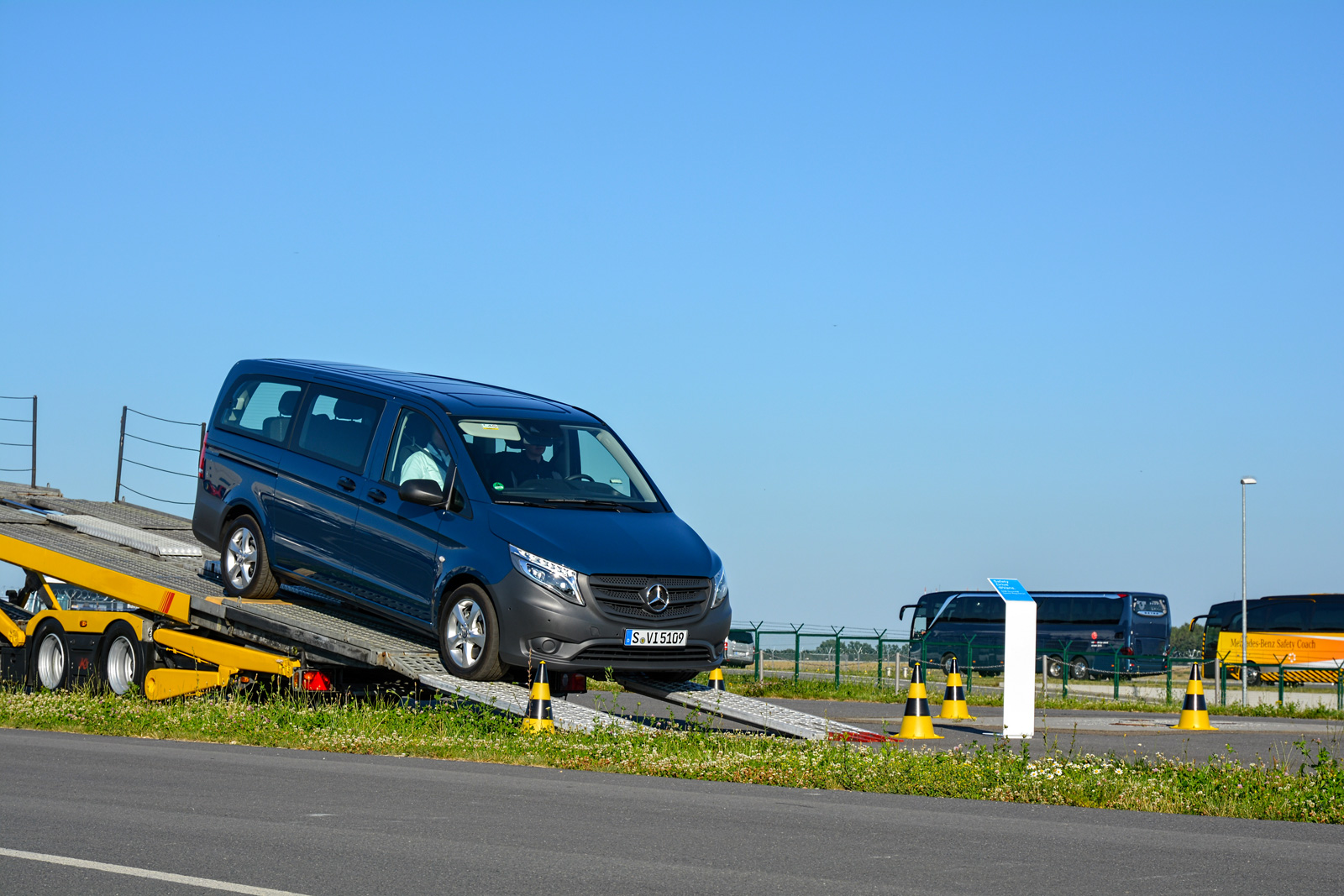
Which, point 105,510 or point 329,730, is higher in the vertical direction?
point 105,510

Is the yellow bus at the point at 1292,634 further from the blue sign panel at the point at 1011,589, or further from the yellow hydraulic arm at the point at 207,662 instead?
the yellow hydraulic arm at the point at 207,662

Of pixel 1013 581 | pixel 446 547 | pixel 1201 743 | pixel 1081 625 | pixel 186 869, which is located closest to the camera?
pixel 186 869

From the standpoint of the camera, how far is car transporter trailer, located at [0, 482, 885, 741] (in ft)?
41.1

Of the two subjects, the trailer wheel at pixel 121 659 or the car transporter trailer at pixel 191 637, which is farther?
the trailer wheel at pixel 121 659

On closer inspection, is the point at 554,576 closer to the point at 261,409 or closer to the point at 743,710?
the point at 743,710

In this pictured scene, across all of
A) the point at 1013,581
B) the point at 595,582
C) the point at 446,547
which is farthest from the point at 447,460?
→ the point at 1013,581

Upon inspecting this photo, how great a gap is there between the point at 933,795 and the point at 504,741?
337cm

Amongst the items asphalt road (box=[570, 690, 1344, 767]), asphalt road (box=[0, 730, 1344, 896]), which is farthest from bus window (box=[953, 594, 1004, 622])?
asphalt road (box=[0, 730, 1344, 896])

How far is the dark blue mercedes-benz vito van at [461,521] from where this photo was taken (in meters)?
11.9

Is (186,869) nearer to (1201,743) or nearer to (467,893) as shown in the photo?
(467,893)

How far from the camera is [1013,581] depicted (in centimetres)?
1534

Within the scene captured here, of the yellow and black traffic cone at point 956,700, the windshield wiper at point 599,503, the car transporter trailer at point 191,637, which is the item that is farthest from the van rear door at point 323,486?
the yellow and black traffic cone at point 956,700

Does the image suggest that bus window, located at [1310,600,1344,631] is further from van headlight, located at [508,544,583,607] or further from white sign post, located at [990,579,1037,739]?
van headlight, located at [508,544,583,607]

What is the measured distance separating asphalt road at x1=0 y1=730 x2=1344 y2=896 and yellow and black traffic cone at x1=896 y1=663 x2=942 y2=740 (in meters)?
5.11
